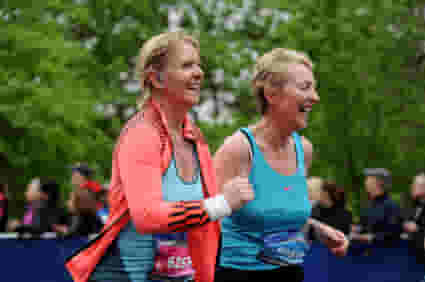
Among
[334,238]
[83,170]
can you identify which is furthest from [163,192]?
[83,170]

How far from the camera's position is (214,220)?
2.22 metres

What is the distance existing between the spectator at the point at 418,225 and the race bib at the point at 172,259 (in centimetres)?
403

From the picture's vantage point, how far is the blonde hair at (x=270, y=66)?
313 centimetres

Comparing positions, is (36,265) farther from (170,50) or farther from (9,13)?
(9,13)

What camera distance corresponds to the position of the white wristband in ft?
7.22

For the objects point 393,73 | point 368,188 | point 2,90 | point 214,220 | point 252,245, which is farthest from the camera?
point 393,73

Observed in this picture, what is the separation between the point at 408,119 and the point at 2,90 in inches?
304

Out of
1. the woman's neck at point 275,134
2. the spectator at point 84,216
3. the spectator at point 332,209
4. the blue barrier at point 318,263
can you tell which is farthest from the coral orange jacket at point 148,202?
the spectator at point 84,216

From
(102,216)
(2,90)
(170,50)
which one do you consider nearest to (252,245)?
(170,50)

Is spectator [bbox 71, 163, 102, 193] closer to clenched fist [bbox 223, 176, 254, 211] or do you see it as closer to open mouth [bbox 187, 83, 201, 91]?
open mouth [bbox 187, 83, 201, 91]

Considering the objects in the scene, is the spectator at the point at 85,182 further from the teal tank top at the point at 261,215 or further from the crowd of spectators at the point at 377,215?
the teal tank top at the point at 261,215

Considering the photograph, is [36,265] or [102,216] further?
[102,216]

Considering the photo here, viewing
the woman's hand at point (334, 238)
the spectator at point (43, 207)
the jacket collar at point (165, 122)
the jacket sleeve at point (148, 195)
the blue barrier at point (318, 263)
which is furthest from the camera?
the spectator at point (43, 207)

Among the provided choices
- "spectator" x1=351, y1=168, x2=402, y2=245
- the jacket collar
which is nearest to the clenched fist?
the jacket collar
